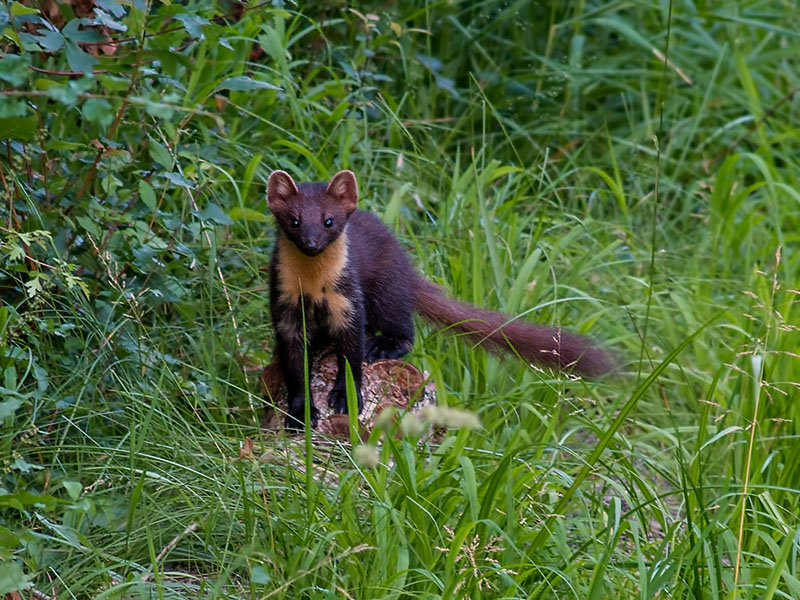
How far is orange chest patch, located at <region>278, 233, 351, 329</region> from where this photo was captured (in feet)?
12.0

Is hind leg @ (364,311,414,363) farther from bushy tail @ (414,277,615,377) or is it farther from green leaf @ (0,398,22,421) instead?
green leaf @ (0,398,22,421)

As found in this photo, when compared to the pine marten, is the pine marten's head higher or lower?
higher

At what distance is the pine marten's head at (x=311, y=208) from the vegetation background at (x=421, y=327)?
0.36 meters

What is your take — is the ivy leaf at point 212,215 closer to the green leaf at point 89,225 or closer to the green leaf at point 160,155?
the green leaf at point 160,155

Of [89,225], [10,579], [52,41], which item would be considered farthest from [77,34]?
[10,579]

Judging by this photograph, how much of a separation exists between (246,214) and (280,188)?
0.76m

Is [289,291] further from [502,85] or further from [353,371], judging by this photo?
[502,85]

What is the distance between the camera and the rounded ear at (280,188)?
3586 mm

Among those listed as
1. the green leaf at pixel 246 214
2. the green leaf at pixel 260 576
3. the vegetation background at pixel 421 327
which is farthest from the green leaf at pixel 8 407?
the green leaf at pixel 246 214

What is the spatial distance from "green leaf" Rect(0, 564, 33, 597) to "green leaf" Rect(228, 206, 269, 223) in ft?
6.39

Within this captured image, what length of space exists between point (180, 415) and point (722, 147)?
405cm

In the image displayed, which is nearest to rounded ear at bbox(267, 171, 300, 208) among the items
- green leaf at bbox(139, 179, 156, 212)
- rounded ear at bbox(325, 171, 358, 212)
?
rounded ear at bbox(325, 171, 358, 212)

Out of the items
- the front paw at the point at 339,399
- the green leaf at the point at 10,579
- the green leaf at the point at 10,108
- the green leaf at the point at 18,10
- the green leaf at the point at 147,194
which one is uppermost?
the green leaf at the point at 18,10

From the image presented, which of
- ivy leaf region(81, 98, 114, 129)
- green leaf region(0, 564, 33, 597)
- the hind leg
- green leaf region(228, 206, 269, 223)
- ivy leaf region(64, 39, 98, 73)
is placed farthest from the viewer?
green leaf region(228, 206, 269, 223)
